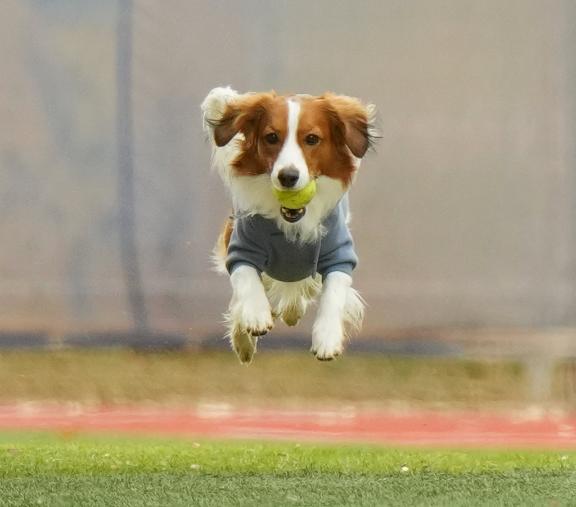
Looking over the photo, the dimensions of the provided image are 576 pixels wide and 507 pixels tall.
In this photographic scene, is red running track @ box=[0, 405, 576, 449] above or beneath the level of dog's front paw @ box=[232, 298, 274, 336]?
beneath

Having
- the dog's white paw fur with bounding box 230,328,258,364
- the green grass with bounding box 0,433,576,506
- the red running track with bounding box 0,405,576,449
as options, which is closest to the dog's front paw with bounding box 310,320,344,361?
the dog's white paw fur with bounding box 230,328,258,364

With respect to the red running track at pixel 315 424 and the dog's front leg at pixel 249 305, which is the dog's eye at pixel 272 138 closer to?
the dog's front leg at pixel 249 305

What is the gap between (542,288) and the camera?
5.55 meters

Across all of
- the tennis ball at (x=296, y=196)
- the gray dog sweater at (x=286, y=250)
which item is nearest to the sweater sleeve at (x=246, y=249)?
the gray dog sweater at (x=286, y=250)

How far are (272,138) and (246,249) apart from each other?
1.29 feet

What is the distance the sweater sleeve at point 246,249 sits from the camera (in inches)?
118

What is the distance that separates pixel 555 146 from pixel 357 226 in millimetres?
1074

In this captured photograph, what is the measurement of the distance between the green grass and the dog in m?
0.60

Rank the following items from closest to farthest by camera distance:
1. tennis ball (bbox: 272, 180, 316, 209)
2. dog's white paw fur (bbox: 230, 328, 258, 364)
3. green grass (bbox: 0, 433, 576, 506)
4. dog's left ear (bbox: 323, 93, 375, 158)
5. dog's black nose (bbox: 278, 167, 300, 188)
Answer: dog's black nose (bbox: 278, 167, 300, 188)
tennis ball (bbox: 272, 180, 316, 209)
dog's left ear (bbox: 323, 93, 375, 158)
dog's white paw fur (bbox: 230, 328, 258, 364)
green grass (bbox: 0, 433, 576, 506)

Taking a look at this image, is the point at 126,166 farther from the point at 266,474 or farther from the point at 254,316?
the point at 254,316

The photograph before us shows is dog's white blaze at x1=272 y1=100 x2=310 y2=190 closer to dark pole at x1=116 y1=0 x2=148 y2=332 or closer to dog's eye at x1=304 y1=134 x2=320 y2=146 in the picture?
dog's eye at x1=304 y1=134 x2=320 y2=146

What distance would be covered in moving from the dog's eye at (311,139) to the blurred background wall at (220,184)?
2.70 meters

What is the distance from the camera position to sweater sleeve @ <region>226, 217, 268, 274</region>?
2.99m

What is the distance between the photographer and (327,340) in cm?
281
